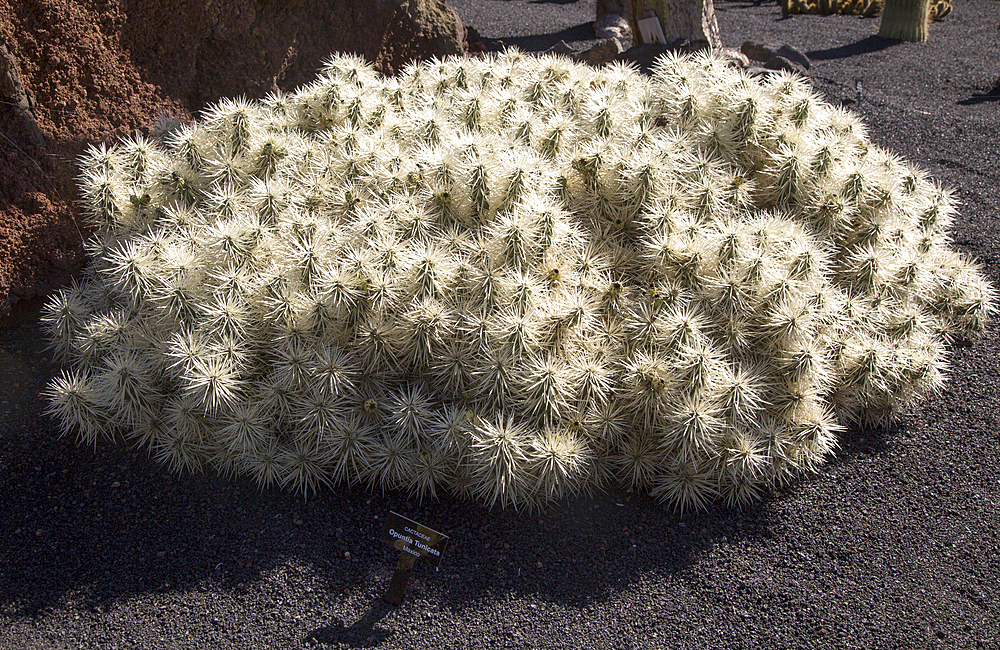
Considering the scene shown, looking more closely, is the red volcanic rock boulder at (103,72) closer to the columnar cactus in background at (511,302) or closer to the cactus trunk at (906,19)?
the columnar cactus in background at (511,302)

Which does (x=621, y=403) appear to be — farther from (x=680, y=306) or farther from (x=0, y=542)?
(x=0, y=542)

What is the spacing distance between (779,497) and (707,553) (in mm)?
546

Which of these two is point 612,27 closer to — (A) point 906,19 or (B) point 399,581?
(A) point 906,19

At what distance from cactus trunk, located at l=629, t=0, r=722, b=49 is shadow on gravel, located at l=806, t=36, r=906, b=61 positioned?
2310 mm

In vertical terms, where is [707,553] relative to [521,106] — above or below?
below

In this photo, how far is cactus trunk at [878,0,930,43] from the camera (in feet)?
33.0

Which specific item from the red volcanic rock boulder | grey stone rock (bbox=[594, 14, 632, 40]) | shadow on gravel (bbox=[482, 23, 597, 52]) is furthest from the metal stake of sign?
grey stone rock (bbox=[594, 14, 632, 40])

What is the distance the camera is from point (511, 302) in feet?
11.1

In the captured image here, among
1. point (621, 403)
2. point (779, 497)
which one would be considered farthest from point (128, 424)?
point (779, 497)

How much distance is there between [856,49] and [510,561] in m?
9.41

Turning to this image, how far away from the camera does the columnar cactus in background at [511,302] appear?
11.0 ft

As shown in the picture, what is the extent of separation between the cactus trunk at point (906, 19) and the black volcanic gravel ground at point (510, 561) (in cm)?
804

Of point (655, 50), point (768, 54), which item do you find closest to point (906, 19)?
point (768, 54)

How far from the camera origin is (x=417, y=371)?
3.57 m
